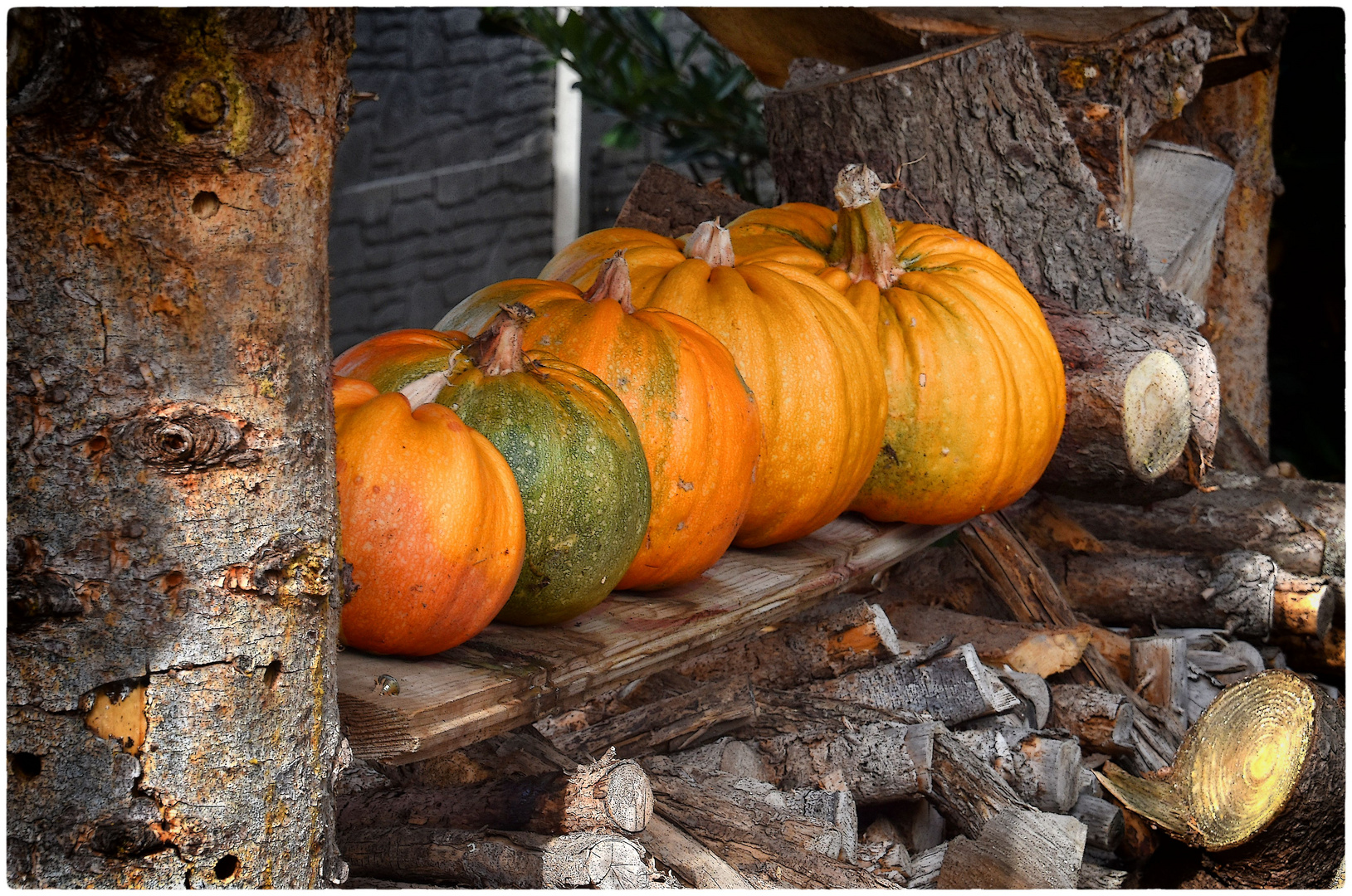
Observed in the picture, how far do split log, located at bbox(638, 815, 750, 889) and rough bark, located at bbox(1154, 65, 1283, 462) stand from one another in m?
2.73

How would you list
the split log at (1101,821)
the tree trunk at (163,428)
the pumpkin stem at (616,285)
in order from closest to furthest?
the tree trunk at (163,428)
the pumpkin stem at (616,285)
the split log at (1101,821)

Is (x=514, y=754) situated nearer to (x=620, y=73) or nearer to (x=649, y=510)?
(x=649, y=510)

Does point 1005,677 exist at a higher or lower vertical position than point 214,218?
lower

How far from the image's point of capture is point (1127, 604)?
321 centimetres

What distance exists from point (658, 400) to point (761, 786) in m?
0.72

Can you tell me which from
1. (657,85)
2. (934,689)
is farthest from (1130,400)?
(657,85)

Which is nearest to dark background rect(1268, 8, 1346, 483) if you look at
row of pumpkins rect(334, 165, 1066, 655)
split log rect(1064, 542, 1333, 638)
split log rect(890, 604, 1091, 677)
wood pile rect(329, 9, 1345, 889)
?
wood pile rect(329, 9, 1345, 889)

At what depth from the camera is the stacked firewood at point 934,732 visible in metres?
1.83

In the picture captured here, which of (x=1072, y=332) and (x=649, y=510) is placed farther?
(x=1072, y=332)

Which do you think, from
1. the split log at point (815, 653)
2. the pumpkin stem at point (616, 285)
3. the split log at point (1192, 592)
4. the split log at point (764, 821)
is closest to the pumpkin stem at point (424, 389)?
the pumpkin stem at point (616, 285)

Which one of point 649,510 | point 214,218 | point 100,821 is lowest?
point 100,821

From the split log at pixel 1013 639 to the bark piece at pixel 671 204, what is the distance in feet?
3.98

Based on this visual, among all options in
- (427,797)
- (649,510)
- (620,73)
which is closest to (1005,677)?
(649,510)

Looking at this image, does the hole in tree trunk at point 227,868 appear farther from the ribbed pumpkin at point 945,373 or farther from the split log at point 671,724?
the ribbed pumpkin at point 945,373
